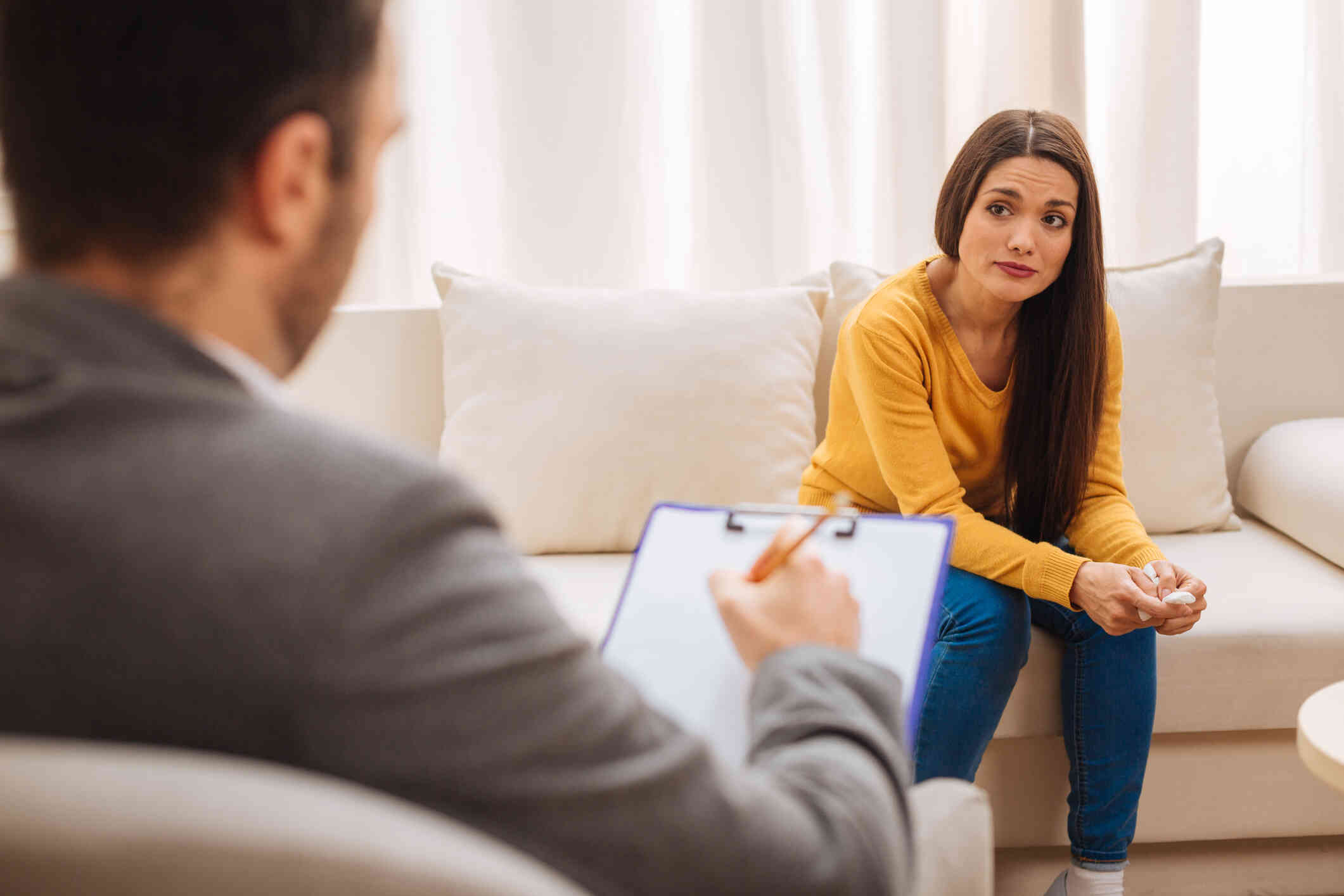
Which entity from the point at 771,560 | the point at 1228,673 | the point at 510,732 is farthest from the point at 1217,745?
the point at 510,732

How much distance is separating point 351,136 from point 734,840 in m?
0.35

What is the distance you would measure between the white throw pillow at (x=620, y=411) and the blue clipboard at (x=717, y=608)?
2.95ft

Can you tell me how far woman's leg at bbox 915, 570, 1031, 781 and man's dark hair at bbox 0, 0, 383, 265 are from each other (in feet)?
3.65

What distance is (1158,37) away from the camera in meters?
2.15

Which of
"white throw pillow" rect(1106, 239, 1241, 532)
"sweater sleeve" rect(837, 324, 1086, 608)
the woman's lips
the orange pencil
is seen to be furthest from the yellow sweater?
the orange pencil

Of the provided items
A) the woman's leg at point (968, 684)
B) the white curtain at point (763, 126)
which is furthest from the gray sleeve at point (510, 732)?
the white curtain at point (763, 126)

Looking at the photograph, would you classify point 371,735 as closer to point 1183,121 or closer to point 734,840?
point 734,840

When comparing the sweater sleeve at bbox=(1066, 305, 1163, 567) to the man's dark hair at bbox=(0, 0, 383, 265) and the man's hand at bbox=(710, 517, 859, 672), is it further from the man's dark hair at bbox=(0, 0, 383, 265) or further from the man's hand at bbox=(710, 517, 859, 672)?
the man's dark hair at bbox=(0, 0, 383, 265)

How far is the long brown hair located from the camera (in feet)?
5.05

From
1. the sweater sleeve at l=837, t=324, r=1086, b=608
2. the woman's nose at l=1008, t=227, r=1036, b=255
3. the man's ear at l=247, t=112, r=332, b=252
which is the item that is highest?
the man's ear at l=247, t=112, r=332, b=252

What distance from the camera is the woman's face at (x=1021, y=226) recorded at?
1515 millimetres

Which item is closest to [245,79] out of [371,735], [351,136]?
[351,136]

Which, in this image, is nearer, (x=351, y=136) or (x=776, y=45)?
(x=351, y=136)

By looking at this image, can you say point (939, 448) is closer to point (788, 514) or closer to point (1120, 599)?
point (1120, 599)
